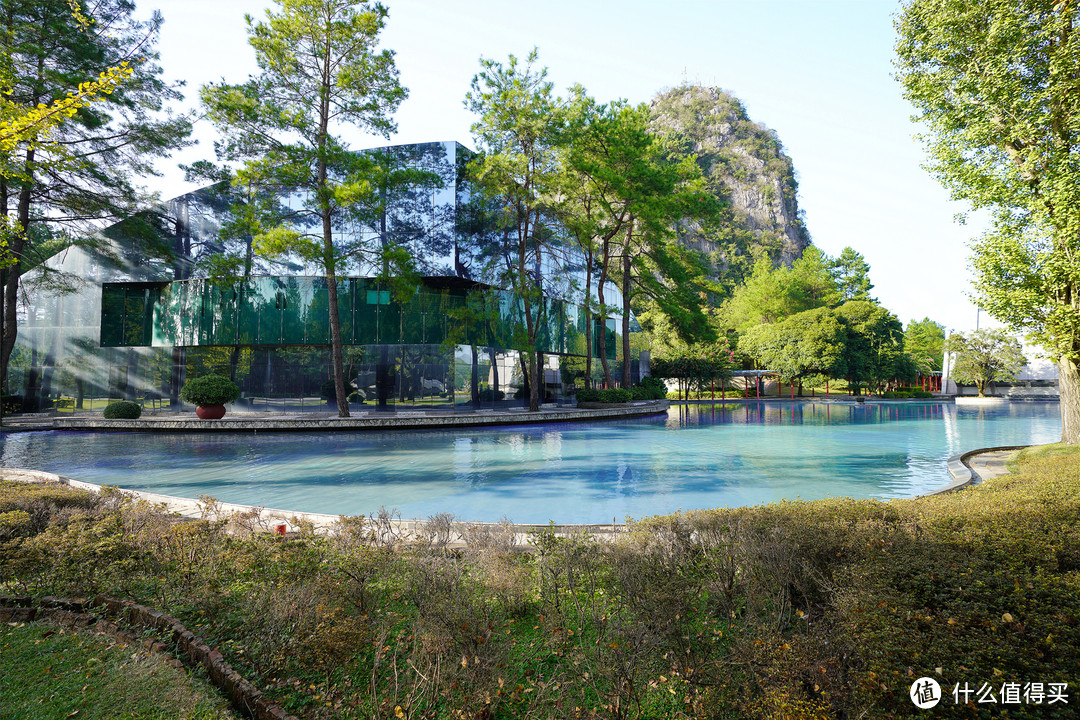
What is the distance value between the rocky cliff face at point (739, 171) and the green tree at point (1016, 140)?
66012 millimetres

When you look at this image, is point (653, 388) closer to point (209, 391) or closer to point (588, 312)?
point (588, 312)

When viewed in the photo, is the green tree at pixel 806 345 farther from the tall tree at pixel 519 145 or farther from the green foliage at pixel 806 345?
the tall tree at pixel 519 145

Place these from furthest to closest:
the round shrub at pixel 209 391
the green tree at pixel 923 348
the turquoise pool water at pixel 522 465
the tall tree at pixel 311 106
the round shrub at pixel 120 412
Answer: the green tree at pixel 923 348 → the round shrub at pixel 209 391 → the round shrub at pixel 120 412 → the tall tree at pixel 311 106 → the turquoise pool water at pixel 522 465

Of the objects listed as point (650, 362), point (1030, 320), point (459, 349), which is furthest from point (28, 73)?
point (650, 362)

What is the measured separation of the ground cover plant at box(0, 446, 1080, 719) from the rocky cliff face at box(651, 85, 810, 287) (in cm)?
7684

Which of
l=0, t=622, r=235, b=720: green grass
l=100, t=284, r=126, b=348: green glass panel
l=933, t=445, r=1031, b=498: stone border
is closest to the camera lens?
l=0, t=622, r=235, b=720: green grass

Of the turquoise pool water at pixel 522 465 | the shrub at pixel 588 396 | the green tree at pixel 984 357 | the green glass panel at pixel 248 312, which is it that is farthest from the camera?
the green tree at pixel 984 357

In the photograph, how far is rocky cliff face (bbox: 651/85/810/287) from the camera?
3250 inches

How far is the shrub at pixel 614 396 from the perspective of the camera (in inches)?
1114

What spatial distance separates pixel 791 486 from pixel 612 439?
26.8 ft

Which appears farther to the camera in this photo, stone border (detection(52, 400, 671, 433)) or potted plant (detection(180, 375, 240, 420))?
potted plant (detection(180, 375, 240, 420))

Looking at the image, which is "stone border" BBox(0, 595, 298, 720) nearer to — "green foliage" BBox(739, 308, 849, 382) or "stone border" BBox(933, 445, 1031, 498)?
"stone border" BBox(933, 445, 1031, 498)

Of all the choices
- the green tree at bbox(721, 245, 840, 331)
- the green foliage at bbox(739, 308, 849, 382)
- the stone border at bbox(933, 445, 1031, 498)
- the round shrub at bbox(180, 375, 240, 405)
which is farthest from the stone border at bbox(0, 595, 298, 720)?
the green tree at bbox(721, 245, 840, 331)

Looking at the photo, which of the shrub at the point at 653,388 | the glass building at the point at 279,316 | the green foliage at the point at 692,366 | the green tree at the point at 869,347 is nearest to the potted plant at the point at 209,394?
the glass building at the point at 279,316
